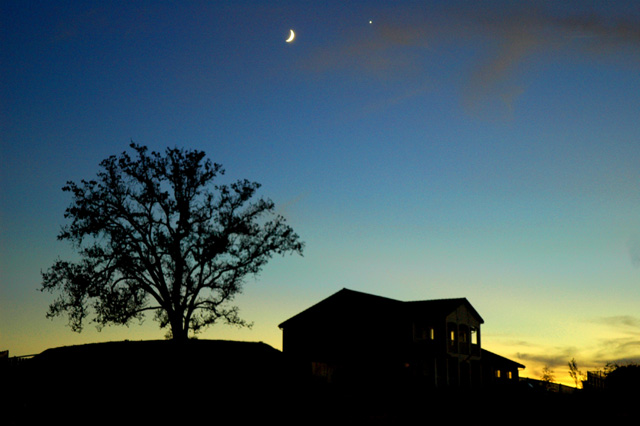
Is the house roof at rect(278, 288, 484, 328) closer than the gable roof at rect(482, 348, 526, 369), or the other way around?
the house roof at rect(278, 288, 484, 328)

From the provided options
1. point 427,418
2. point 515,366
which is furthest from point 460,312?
point 427,418

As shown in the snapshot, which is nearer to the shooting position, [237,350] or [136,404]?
[136,404]

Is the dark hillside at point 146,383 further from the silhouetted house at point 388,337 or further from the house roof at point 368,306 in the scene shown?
the house roof at point 368,306

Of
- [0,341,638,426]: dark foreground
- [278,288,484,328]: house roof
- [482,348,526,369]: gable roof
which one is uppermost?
[278,288,484,328]: house roof

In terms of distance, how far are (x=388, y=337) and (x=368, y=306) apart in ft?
12.4

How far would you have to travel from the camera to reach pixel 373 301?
58312 millimetres

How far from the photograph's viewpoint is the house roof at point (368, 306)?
2227 inches

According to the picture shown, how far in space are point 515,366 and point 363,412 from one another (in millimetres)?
56317

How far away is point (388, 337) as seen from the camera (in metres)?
55.4

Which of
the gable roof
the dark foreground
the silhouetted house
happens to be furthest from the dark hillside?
the gable roof

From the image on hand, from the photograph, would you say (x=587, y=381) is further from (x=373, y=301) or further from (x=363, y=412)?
(x=363, y=412)

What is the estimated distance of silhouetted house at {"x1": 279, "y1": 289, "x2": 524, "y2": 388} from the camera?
5462cm

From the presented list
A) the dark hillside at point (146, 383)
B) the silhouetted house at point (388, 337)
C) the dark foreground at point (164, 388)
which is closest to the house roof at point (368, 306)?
the silhouetted house at point (388, 337)

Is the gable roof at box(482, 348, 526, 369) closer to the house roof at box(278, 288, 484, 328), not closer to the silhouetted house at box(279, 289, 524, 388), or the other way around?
the silhouetted house at box(279, 289, 524, 388)
